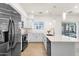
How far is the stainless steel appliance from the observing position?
A: 2.07m

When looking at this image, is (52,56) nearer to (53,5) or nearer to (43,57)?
(43,57)

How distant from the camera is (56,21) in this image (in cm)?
238

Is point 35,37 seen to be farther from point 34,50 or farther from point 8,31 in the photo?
point 8,31

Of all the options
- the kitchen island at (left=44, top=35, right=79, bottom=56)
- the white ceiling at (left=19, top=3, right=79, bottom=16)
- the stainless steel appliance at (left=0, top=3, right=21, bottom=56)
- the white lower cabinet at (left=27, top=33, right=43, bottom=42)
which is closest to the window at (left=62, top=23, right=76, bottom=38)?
the kitchen island at (left=44, top=35, right=79, bottom=56)

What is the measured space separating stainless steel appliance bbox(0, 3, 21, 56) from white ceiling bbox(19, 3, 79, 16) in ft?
0.82

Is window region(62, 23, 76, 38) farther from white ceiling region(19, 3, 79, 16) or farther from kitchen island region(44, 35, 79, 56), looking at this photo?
white ceiling region(19, 3, 79, 16)

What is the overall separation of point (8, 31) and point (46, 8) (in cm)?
84

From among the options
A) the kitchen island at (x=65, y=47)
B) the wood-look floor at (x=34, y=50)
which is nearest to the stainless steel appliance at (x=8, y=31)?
the wood-look floor at (x=34, y=50)

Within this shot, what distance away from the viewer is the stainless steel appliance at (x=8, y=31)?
2070mm

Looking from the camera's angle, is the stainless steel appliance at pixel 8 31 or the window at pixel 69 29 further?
the window at pixel 69 29

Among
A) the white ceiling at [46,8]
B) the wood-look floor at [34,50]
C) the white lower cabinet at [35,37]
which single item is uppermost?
the white ceiling at [46,8]

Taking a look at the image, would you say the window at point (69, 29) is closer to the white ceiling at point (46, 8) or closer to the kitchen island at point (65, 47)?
the kitchen island at point (65, 47)

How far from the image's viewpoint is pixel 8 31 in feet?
7.12

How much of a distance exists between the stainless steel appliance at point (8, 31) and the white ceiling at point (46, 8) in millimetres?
249
